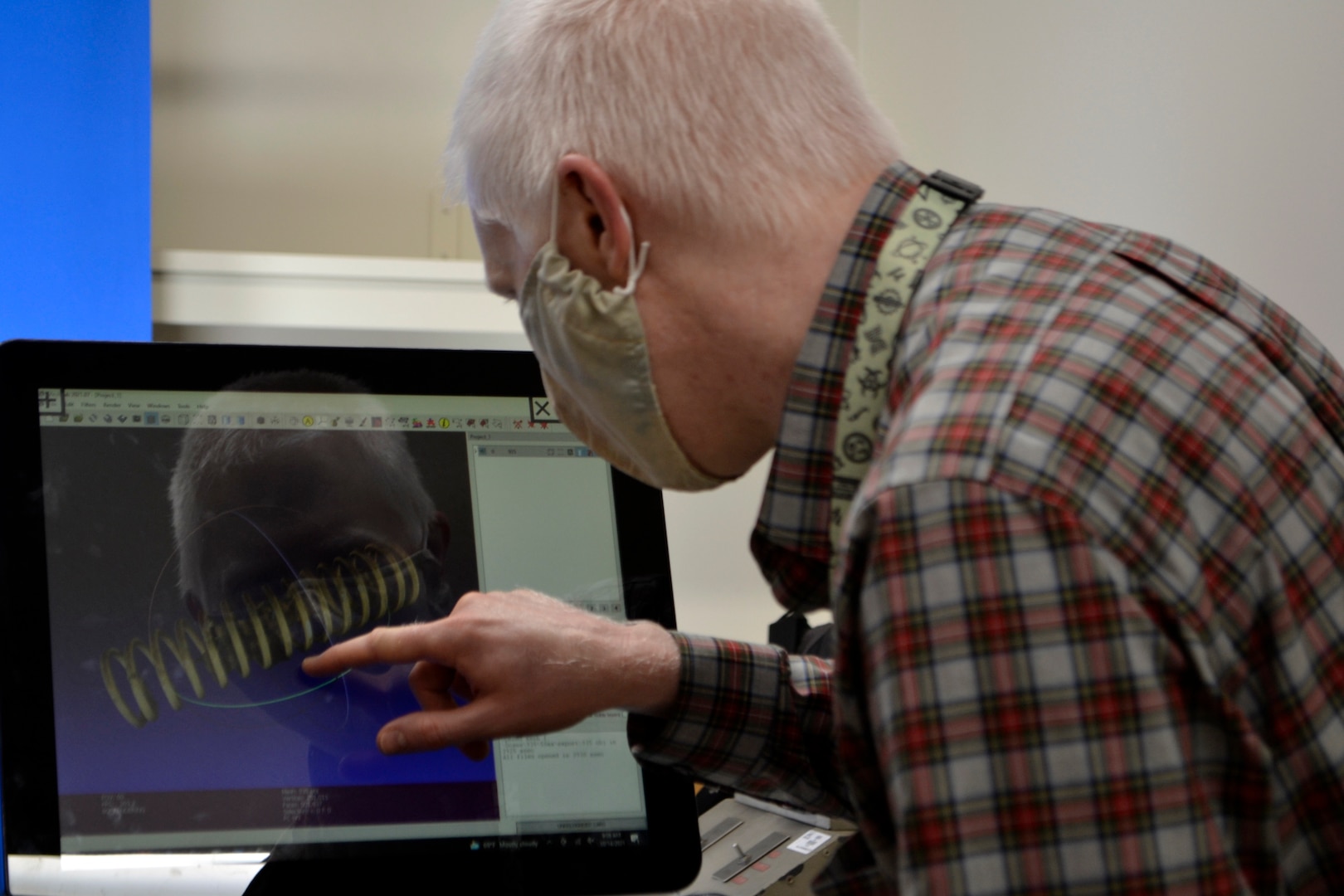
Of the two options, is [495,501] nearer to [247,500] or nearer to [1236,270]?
[247,500]

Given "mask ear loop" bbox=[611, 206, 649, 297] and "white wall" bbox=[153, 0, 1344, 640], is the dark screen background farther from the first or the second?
"white wall" bbox=[153, 0, 1344, 640]

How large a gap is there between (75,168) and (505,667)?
148 cm

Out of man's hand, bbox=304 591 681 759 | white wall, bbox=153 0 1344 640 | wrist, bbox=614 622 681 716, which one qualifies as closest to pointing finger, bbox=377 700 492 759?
man's hand, bbox=304 591 681 759

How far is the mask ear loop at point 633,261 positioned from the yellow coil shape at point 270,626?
0.93 ft

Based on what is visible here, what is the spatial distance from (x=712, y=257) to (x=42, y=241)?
154 centimetres

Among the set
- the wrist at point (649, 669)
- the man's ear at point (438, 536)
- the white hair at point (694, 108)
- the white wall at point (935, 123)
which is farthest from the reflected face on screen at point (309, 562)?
the white wall at point (935, 123)

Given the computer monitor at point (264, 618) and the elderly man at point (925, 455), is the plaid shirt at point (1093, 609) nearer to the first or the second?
the elderly man at point (925, 455)

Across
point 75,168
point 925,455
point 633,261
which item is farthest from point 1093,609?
point 75,168

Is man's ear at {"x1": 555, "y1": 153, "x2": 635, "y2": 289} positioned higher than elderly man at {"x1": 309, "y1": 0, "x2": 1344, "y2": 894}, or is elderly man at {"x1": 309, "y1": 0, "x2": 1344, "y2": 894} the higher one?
man's ear at {"x1": 555, "y1": 153, "x2": 635, "y2": 289}

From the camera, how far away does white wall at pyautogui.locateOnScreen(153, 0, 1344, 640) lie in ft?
3.60

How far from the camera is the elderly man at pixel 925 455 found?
446 millimetres

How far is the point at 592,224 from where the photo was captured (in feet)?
2.22

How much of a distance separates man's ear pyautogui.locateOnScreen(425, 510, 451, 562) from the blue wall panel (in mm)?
1214

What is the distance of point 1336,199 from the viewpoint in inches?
40.3
